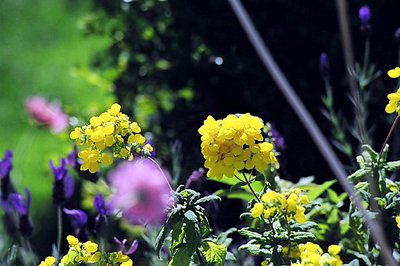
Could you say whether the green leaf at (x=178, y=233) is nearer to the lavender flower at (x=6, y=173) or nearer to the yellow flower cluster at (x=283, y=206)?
the yellow flower cluster at (x=283, y=206)

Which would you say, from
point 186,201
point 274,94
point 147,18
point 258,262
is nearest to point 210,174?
point 186,201

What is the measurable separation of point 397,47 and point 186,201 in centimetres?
179

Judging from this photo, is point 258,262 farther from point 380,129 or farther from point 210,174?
point 380,129

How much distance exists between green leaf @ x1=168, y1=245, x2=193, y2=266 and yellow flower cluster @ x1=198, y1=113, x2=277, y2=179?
7.8 inches

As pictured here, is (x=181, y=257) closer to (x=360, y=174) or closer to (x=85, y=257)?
(x=85, y=257)

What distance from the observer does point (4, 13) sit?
703cm

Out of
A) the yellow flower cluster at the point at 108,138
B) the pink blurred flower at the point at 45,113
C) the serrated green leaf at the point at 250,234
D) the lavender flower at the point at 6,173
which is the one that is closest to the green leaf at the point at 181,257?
the serrated green leaf at the point at 250,234

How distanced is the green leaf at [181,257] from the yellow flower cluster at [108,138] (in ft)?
0.77

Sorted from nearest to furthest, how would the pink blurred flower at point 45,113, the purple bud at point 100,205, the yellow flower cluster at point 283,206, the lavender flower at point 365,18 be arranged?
the yellow flower cluster at point 283,206, the purple bud at point 100,205, the lavender flower at point 365,18, the pink blurred flower at point 45,113

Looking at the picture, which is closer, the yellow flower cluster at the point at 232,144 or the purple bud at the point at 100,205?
the yellow flower cluster at the point at 232,144

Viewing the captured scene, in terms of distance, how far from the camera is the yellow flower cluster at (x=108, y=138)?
→ 178cm

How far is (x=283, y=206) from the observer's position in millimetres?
1680

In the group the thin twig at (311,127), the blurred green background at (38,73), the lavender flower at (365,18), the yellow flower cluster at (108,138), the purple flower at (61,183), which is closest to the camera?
the thin twig at (311,127)

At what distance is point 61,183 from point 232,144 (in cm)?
92
